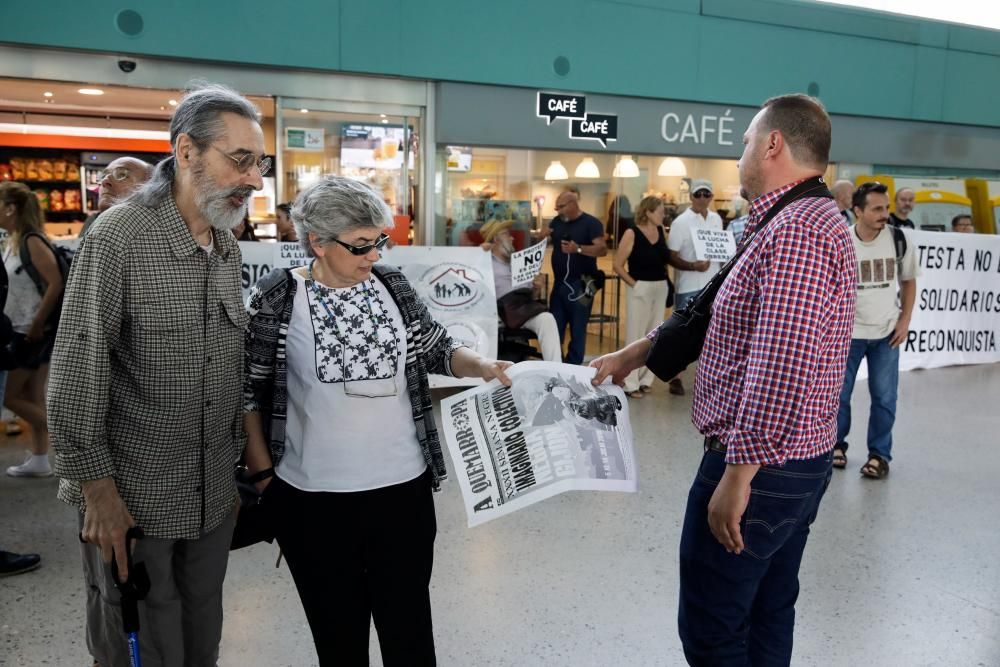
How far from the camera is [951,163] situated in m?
10.8

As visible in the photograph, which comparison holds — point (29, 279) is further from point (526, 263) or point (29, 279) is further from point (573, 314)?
point (573, 314)

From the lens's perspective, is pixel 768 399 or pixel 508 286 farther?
pixel 508 286

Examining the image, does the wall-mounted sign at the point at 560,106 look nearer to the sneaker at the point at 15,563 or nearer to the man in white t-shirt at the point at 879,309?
the man in white t-shirt at the point at 879,309

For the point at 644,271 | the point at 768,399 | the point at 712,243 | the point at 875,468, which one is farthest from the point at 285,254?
the point at 768,399

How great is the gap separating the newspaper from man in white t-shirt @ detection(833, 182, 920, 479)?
310 cm

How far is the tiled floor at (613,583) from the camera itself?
2.94 m

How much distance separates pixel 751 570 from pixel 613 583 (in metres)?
1.55

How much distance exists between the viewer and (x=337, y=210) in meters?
2.01

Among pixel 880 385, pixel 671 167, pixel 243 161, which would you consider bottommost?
pixel 880 385

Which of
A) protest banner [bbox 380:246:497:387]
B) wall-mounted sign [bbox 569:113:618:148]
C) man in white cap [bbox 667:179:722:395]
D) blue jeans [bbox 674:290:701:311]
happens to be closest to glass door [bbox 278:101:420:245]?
protest banner [bbox 380:246:497:387]

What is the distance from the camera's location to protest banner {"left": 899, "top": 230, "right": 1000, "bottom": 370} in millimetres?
8305

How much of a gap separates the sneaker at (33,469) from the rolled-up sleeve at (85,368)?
361cm

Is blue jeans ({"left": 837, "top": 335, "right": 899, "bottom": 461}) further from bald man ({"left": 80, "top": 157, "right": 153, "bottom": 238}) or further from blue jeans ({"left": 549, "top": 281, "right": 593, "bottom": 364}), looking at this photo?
bald man ({"left": 80, "top": 157, "right": 153, "bottom": 238})

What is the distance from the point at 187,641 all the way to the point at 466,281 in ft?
16.3
